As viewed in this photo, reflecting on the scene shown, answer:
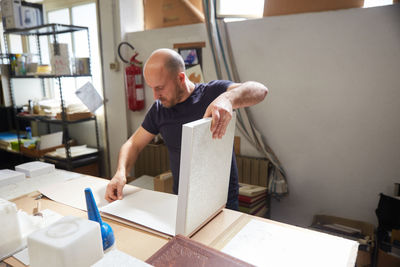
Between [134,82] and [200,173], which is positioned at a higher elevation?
[134,82]

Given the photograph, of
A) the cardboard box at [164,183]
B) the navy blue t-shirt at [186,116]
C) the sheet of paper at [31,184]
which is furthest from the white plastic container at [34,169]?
the cardboard box at [164,183]

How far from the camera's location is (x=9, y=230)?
846mm

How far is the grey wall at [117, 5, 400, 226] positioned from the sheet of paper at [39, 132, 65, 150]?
2270mm

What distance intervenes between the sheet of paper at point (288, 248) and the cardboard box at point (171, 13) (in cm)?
205

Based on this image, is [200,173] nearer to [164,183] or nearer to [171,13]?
[164,183]

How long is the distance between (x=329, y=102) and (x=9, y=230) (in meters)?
1.92

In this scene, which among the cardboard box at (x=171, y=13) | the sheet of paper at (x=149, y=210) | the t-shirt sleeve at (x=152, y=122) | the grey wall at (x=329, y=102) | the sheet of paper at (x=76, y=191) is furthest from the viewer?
the cardboard box at (x=171, y=13)

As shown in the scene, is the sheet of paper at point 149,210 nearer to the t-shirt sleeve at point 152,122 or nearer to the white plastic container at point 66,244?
the white plastic container at point 66,244

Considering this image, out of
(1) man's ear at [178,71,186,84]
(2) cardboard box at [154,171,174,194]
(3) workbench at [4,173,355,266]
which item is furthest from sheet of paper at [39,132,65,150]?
(3) workbench at [4,173,355,266]

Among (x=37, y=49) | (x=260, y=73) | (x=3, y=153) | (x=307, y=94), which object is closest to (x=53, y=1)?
(x=37, y=49)

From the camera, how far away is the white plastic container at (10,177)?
137cm

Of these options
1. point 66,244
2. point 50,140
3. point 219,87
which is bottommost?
point 50,140

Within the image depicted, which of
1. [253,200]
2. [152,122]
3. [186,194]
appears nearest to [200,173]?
[186,194]

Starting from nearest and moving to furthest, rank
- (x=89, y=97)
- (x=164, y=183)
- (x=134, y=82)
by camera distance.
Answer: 1. (x=164, y=183)
2. (x=134, y=82)
3. (x=89, y=97)
